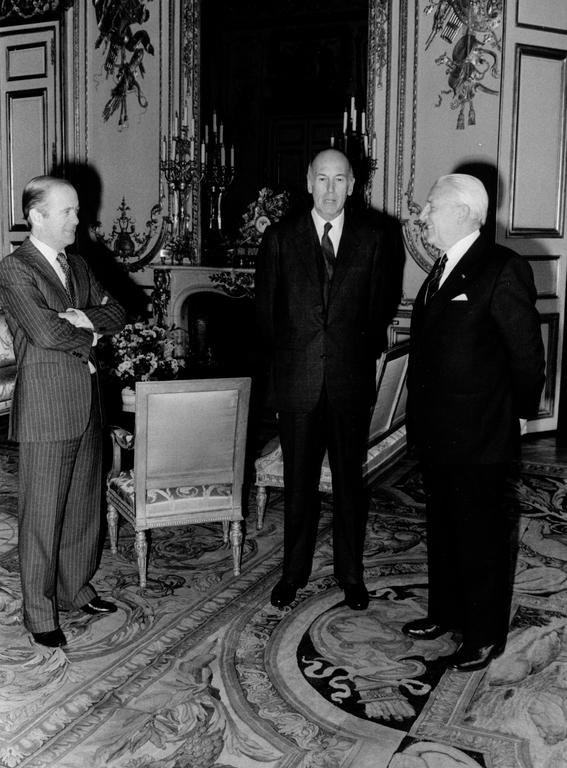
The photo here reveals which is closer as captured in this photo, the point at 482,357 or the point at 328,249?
the point at 482,357

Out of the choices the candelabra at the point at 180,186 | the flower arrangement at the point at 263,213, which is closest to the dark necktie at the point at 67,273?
the flower arrangement at the point at 263,213

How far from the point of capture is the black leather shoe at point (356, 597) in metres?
3.09

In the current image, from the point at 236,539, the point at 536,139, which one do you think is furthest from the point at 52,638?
the point at 536,139

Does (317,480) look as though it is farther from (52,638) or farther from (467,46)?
(467,46)

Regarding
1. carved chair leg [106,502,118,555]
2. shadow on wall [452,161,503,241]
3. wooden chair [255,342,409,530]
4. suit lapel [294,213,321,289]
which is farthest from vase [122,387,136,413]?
shadow on wall [452,161,503,241]

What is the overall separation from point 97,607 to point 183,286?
3.82 m

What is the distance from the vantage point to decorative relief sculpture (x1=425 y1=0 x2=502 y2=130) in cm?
562

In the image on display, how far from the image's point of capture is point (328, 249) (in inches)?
117

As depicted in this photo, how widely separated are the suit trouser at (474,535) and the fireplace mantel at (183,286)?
397 cm

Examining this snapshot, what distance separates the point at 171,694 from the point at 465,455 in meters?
1.11

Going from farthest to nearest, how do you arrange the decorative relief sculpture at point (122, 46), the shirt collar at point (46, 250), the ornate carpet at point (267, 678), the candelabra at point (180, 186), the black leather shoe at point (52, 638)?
the decorative relief sculpture at point (122, 46), the candelabra at point (180, 186), the black leather shoe at point (52, 638), the shirt collar at point (46, 250), the ornate carpet at point (267, 678)

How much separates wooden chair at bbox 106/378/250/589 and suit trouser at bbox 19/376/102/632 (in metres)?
0.24

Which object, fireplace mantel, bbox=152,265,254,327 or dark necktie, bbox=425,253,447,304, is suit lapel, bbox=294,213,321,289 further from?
fireplace mantel, bbox=152,265,254,327

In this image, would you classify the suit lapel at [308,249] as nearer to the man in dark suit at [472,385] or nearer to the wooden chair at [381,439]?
the man in dark suit at [472,385]
